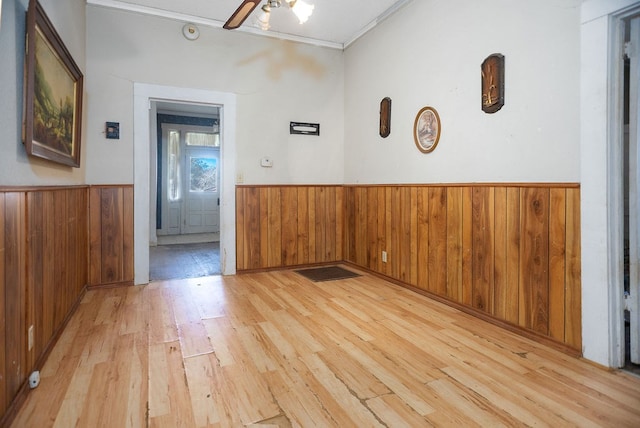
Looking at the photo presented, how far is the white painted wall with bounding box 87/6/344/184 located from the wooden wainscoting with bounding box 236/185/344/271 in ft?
0.55

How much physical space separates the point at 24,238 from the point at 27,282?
0.23 m

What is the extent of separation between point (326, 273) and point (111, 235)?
2.39 meters

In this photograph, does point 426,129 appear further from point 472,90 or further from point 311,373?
point 311,373

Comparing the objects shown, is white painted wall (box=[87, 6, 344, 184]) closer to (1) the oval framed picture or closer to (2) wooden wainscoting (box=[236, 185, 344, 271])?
(2) wooden wainscoting (box=[236, 185, 344, 271])

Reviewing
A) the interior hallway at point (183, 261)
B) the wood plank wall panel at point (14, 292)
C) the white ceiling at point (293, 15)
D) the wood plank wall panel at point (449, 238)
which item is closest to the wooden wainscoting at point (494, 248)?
the wood plank wall panel at point (449, 238)

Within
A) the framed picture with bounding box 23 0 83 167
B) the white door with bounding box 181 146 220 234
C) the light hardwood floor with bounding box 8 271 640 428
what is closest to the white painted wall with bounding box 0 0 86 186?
the framed picture with bounding box 23 0 83 167

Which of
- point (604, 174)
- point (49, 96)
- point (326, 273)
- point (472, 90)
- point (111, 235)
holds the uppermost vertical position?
point (472, 90)

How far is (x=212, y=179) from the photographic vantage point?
817 cm

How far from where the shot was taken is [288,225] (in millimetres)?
4434

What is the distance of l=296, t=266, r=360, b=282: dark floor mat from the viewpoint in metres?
4.00

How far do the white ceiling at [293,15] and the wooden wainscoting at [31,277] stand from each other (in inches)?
85.2

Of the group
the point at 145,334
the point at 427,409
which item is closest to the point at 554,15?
the point at 427,409

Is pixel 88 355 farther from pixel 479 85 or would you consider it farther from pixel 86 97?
pixel 479 85

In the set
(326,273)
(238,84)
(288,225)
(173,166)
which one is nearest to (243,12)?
(238,84)
